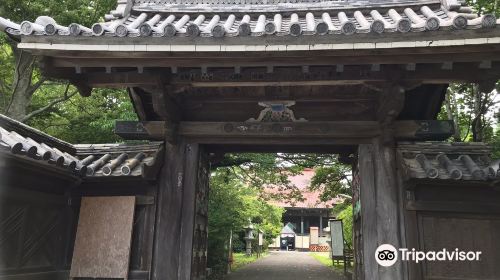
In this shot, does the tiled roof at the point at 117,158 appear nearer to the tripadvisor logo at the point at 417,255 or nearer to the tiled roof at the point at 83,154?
the tiled roof at the point at 83,154

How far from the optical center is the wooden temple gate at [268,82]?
4570 millimetres

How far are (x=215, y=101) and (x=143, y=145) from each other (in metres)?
1.40

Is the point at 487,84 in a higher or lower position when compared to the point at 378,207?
higher

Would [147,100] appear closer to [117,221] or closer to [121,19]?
[121,19]

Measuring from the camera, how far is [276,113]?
6.44m

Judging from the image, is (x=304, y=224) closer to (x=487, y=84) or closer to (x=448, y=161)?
(x=448, y=161)

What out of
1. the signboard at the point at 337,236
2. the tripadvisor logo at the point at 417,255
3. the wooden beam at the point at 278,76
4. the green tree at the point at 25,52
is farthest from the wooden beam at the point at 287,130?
the signboard at the point at 337,236

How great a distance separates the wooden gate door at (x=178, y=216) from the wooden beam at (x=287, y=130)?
30cm

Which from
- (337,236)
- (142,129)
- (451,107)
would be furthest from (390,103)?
(337,236)

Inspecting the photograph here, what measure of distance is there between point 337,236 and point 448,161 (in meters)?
10.7

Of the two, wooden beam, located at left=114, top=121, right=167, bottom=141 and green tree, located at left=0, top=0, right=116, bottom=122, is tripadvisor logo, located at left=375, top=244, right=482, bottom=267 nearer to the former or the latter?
wooden beam, located at left=114, top=121, right=167, bottom=141

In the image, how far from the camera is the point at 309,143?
6453 millimetres

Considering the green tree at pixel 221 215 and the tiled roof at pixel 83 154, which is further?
the green tree at pixel 221 215

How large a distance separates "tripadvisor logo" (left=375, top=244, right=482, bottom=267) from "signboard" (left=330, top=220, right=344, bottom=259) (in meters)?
9.88
